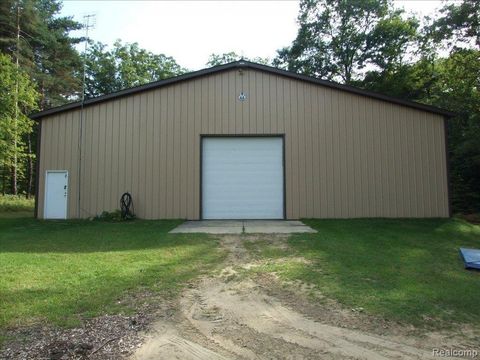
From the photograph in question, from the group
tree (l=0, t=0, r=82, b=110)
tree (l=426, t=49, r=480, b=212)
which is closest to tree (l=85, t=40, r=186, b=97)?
tree (l=0, t=0, r=82, b=110)

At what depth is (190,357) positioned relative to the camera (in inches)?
117

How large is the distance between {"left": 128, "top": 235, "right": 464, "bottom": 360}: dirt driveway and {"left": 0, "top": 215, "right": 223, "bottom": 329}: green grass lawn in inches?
29.4

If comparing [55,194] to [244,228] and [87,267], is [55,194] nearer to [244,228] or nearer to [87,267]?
[244,228]

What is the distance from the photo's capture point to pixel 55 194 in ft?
40.9

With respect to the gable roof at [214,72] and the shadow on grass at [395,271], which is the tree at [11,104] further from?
the shadow on grass at [395,271]

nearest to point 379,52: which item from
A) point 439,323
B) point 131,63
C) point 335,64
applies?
point 335,64

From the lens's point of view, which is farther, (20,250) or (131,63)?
(131,63)

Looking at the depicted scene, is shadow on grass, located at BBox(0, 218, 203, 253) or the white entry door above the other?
the white entry door

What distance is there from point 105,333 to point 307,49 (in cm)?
2748

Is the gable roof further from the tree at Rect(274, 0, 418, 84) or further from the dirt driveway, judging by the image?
the tree at Rect(274, 0, 418, 84)

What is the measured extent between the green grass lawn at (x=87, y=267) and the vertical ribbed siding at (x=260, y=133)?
108 inches

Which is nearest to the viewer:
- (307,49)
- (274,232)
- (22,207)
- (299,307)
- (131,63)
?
(299,307)

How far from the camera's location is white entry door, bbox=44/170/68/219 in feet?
40.8

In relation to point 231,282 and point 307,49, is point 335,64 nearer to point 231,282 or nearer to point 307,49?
point 307,49
